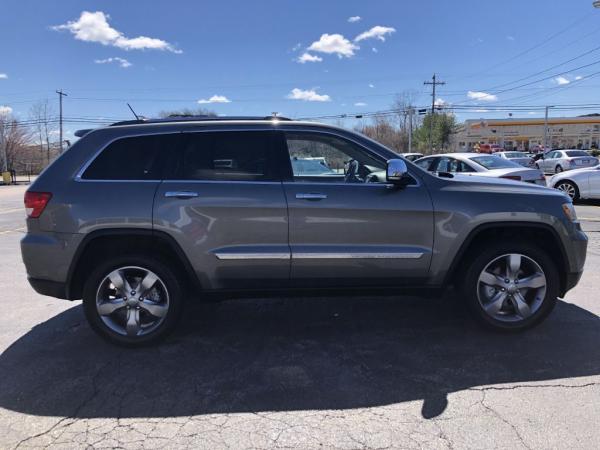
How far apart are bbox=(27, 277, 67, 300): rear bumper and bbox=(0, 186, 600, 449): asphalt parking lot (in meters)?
0.51

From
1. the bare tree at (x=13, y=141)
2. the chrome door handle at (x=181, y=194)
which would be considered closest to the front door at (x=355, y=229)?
the chrome door handle at (x=181, y=194)

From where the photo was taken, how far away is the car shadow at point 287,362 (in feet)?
10.6

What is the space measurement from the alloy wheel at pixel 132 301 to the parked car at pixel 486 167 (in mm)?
8038

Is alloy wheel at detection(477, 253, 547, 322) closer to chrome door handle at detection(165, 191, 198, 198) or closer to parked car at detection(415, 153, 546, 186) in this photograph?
chrome door handle at detection(165, 191, 198, 198)

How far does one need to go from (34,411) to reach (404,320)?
3.14 m

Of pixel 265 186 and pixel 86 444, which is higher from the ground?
pixel 265 186

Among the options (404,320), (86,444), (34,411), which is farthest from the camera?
(404,320)

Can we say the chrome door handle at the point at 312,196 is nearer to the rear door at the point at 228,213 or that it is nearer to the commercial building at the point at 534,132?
the rear door at the point at 228,213

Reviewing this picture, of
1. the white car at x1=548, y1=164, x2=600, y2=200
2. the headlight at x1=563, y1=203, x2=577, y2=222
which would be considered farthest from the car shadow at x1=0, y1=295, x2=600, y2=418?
the white car at x1=548, y1=164, x2=600, y2=200

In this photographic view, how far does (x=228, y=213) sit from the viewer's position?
3848mm

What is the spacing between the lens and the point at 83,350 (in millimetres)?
4035

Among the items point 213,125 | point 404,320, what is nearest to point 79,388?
point 213,125

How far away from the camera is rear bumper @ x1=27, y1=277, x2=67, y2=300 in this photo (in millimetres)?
3910

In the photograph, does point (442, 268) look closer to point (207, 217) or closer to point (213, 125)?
point (207, 217)
